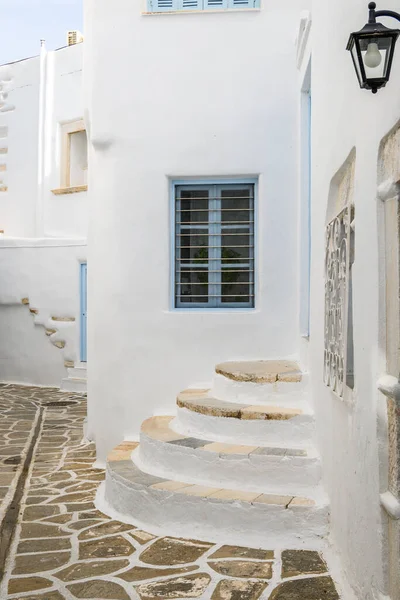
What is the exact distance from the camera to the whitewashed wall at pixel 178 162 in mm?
6828

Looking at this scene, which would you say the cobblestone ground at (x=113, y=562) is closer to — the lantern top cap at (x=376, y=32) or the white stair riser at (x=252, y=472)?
the white stair riser at (x=252, y=472)

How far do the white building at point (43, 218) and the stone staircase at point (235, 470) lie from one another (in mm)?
7510

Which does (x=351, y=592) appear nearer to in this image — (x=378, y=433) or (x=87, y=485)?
(x=378, y=433)

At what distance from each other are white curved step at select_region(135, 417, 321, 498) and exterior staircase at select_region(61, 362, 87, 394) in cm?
770

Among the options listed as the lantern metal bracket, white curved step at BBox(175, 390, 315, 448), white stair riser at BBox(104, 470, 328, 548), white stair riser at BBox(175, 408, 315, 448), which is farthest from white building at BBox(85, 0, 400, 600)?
the lantern metal bracket

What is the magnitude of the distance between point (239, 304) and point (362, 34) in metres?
4.50

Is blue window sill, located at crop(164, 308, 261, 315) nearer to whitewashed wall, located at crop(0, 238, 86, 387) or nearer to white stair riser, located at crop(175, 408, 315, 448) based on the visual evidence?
white stair riser, located at crop(175, 408, 315, 448)

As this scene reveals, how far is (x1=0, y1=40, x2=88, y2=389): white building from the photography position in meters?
13.3

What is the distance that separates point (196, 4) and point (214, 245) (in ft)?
8.45

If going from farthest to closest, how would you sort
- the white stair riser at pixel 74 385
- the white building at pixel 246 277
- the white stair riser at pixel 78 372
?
the white stair riser at pixel 78 372
the white stair riser at pixel 74 385
the white building at pixel 246 277

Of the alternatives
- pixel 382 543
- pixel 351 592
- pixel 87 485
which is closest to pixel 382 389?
pixel 382 543

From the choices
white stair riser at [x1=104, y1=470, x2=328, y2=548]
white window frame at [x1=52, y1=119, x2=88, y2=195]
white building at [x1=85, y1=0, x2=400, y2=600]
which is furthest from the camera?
white window frame at [x1=52, y1=119, x2=88, y2=195]

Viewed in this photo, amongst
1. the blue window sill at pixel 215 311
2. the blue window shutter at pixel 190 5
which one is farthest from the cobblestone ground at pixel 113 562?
the blue window shutter at pixel 190 5

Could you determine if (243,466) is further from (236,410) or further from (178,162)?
(178,162)
